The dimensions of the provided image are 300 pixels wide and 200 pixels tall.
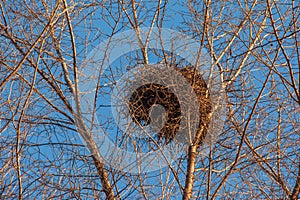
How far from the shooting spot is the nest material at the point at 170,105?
348 cm

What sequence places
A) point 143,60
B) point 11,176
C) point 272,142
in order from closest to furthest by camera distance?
point 11,176, point 272,142, point 143,60

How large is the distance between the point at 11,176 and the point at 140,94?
3.14 ft

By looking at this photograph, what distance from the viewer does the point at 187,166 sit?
11.2ft

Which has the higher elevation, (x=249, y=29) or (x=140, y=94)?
(x=249, y=29)

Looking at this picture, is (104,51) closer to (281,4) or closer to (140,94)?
(140,94)

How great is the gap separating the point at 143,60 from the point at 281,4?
96cm

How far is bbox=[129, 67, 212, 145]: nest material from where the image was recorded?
3480 mm

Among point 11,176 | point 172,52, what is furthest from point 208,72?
point 11,176

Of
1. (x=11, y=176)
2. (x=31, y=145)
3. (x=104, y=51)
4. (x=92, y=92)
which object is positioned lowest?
(x=11, y=176)

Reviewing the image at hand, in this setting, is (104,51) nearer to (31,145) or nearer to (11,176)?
(31,145)

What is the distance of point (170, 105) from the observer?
11.6 feet

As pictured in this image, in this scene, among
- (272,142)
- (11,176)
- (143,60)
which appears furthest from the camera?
(143,60)

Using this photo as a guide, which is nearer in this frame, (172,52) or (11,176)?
(11,176)

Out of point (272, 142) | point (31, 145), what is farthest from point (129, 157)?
point (272, 142)
